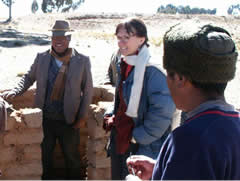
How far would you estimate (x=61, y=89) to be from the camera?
423 cm

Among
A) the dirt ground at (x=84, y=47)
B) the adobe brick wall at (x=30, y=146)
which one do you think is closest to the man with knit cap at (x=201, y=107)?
the dirt ground at (x=84, y=47)

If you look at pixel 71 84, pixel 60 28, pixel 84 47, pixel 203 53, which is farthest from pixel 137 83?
pixel 84 47

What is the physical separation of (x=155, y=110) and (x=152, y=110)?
0.10 ft

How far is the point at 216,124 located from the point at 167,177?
264 mm

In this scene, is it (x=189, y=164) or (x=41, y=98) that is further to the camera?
(x=41, y=98)

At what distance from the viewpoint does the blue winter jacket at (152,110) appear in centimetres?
297

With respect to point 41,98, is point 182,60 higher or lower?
higher

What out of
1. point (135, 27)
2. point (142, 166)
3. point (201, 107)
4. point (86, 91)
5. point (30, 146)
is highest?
point (135, 27)

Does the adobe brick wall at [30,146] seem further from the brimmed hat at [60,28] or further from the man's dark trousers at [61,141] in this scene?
the brimmed hat at [60,28]

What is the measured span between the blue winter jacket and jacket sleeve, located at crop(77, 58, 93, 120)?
1.25 m

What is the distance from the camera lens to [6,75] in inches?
529

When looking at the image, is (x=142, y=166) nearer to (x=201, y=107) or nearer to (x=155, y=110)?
(x=201, y=107)

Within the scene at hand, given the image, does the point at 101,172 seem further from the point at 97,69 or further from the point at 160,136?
the point at 97,69

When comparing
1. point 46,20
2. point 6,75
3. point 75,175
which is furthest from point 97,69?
point 46,20
